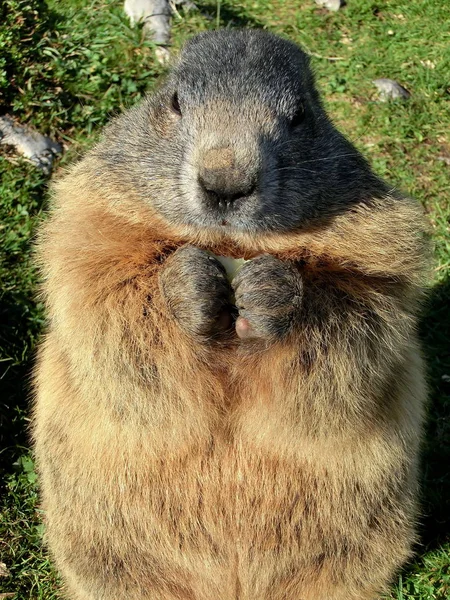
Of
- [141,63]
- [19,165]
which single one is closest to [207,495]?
[19,165]

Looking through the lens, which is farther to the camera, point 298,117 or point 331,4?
point 331,4

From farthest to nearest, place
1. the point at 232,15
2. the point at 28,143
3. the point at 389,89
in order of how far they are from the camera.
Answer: the point at 232,15 < the point at 389,89 < the point at 28,143

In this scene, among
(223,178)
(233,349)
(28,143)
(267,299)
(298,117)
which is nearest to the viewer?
(223,178)

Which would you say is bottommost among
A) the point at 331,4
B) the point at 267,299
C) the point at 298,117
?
the point at 331,4

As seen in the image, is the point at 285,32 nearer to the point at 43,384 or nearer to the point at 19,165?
the point at 19,165

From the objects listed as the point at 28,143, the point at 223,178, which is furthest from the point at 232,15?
the point at 223,178

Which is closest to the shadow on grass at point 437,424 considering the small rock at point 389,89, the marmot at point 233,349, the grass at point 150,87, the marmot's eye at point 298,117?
the grass at point 150,87

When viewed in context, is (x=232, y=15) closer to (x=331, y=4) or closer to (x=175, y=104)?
(x=331, y=4)

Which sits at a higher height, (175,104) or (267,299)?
(175,104)
